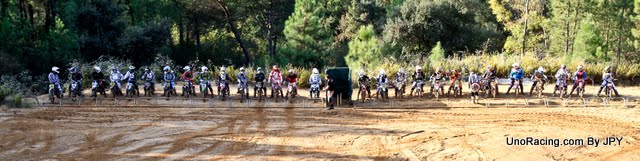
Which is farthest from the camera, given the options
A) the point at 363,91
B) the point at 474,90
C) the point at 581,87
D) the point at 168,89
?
the point at 168,89

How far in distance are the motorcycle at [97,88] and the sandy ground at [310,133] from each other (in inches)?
64.2

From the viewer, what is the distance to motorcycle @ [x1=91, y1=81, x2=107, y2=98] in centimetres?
2332

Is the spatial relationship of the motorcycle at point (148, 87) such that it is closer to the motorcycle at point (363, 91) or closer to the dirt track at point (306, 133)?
the dirt track at point (306, 133)

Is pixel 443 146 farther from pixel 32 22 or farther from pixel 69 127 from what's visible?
pixel 32 22

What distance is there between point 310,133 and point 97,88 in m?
10.7

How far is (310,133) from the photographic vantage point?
55.3ft

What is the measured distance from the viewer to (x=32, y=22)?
129ft

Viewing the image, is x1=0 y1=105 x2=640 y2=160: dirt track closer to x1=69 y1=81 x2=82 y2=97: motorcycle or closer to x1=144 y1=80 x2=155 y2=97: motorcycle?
x1=69 y1=81 x2=82 y2=97: motorcycle

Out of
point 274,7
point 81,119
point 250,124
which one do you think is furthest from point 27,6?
point 250,124

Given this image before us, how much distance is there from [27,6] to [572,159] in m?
38.6

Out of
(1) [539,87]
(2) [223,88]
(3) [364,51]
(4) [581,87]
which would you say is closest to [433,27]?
(3) [364,51]

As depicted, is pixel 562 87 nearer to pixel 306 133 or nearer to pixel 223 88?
pixel 306 133

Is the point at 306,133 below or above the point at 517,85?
below

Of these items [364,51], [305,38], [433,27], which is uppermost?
[433,27]
